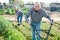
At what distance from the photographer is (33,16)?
28.6ft

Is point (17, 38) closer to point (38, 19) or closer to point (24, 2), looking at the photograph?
point (38, 19)

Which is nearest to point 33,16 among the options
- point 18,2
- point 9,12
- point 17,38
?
point 17,38

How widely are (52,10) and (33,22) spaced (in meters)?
28.9

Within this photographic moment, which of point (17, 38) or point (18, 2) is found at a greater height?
point (17, 38)

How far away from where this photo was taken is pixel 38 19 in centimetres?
879

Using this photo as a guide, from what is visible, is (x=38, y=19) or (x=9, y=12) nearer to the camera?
(x=38, y=19)

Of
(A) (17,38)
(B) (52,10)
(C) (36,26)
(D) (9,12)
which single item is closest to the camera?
(A) (17,38)

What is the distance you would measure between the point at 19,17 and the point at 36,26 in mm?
9577

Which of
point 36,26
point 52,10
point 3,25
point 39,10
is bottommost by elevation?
point 52,10

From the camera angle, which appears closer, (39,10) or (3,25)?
(39,10)

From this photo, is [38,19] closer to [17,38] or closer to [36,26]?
[36,26]

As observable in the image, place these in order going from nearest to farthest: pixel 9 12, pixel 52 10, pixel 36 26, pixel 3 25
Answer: pixel 36 26
pixel 3 25
pixel 9 12
pixel 52 10

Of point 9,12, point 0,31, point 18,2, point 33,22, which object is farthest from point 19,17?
point 18,2

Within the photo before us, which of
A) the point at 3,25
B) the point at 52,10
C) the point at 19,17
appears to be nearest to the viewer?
the point at 3,25
